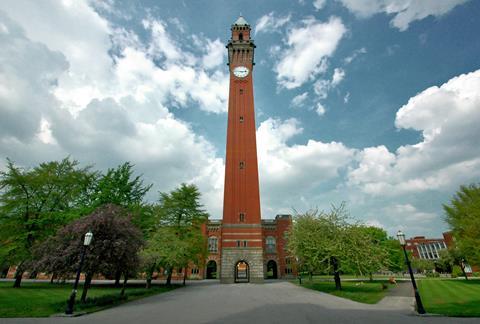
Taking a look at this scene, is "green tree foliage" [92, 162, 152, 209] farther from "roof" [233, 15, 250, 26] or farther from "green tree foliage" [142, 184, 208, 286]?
"roof" [233, 15, 250, 26]

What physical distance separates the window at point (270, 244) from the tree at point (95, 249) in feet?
167

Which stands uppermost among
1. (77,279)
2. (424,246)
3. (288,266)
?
(424,246)

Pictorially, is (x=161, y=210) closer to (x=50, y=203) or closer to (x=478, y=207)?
(x=50, y=203)

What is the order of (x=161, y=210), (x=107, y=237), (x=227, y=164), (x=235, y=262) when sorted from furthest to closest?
1. (x=227, y=164)
2. (x=235, y=262)
3. (x=161, y=210)
4. (x=107, y=237)

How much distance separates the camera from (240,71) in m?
55.4

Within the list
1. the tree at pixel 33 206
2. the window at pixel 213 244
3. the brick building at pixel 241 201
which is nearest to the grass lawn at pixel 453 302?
the brick building at pixel 241 201

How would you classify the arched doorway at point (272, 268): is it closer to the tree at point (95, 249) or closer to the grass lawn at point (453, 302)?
the grass lawn at point (453, 302)

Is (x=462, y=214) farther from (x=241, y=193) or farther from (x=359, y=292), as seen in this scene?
(x=241, y=193)

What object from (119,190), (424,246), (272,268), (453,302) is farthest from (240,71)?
(424,246)

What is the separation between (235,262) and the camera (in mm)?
43562

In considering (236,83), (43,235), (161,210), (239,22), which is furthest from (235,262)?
(239,22)

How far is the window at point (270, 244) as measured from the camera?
64.8 m

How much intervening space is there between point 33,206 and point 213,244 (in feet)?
137

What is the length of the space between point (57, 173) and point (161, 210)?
13.7 m
